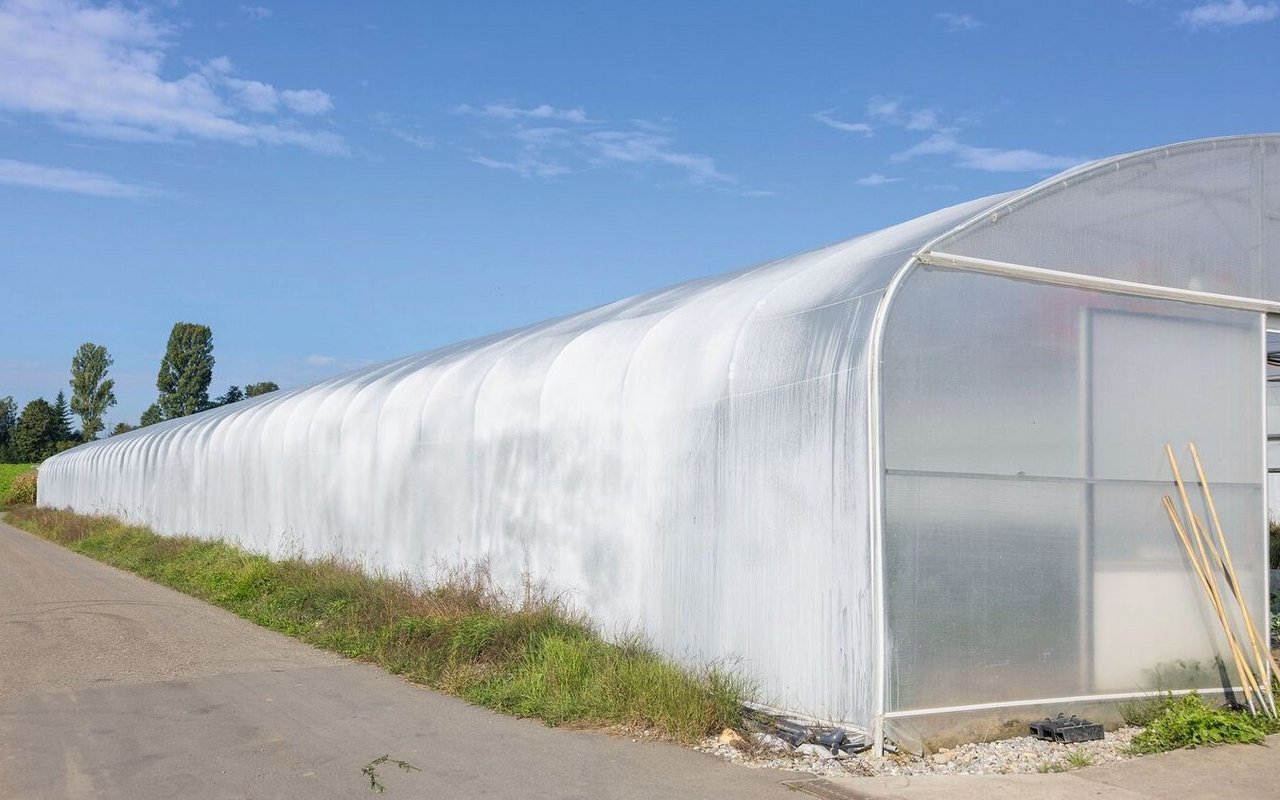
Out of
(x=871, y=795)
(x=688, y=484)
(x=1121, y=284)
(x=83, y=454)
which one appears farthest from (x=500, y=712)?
(x=83, y=454)

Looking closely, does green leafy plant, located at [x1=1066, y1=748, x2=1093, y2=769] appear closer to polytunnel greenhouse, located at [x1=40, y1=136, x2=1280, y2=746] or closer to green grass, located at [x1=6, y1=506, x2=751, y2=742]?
polytunnel greenhouse, located at [x1=40, y1=136, x2=1280, y2=746]

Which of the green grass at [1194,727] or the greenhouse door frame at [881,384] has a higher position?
the greenhouse door frame at [881,384]

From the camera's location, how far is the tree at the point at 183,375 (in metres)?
84.7

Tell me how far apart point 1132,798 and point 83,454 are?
4193cm

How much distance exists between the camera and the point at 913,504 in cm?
759

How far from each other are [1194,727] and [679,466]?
13.8 feet

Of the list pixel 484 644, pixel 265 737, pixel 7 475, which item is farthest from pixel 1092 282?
pixel 7 475

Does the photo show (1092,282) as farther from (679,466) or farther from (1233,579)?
(679,466)

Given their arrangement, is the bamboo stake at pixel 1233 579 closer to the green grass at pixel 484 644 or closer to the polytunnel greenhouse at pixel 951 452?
the polytunnel greenhouse at pixel 951 452

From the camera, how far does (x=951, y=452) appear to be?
778cm

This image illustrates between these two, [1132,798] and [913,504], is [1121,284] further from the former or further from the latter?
[1132,798]

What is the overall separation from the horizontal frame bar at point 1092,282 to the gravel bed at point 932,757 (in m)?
3.31

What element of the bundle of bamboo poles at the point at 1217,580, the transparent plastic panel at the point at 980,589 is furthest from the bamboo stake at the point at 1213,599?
the transparent plastic panel at the point at 980,589

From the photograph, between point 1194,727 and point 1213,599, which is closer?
point 1194,727
